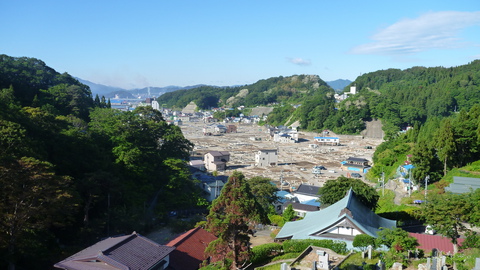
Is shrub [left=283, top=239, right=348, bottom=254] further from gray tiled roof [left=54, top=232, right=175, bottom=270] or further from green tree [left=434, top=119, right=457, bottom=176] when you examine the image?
green tree [left=434, top=119, right=457, bottom=176]

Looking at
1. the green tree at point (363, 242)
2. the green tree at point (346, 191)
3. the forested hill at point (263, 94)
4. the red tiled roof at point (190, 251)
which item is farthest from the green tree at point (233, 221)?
the forested hill at point (263, 94)

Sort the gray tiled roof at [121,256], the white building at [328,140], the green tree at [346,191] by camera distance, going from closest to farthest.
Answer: the gray tiled roof at [121,256] < the green tree at [346,191] < the white building at [328,140]

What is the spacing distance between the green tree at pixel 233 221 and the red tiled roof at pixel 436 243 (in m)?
5.68

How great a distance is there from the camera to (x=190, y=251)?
11578mm

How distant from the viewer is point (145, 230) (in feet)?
49.7

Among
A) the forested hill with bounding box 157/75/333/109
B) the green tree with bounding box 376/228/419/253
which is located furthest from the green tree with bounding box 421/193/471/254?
the forested hill with bounding box 157/75/333/109

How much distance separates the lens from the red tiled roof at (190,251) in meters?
10.7

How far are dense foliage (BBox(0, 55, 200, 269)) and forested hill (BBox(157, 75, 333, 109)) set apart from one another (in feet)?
267

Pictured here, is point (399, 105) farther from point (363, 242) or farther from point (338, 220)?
point (363, 242)

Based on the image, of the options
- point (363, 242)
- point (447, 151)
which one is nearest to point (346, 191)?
point (363, 242)

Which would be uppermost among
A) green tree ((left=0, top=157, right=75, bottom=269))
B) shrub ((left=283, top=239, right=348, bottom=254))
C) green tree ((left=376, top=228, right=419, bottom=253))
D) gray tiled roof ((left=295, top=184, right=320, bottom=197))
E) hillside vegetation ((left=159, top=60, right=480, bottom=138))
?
hillside vegetation ((left=159, top=60, right=480, bottom=138))

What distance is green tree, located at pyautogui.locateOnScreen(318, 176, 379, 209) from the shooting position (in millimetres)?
15086

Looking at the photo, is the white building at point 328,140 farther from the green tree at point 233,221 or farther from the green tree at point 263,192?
the green tree at point 233,221

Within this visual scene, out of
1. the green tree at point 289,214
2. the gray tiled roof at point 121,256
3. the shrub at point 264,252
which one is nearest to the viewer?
the gray tiled roof at point 121,256
